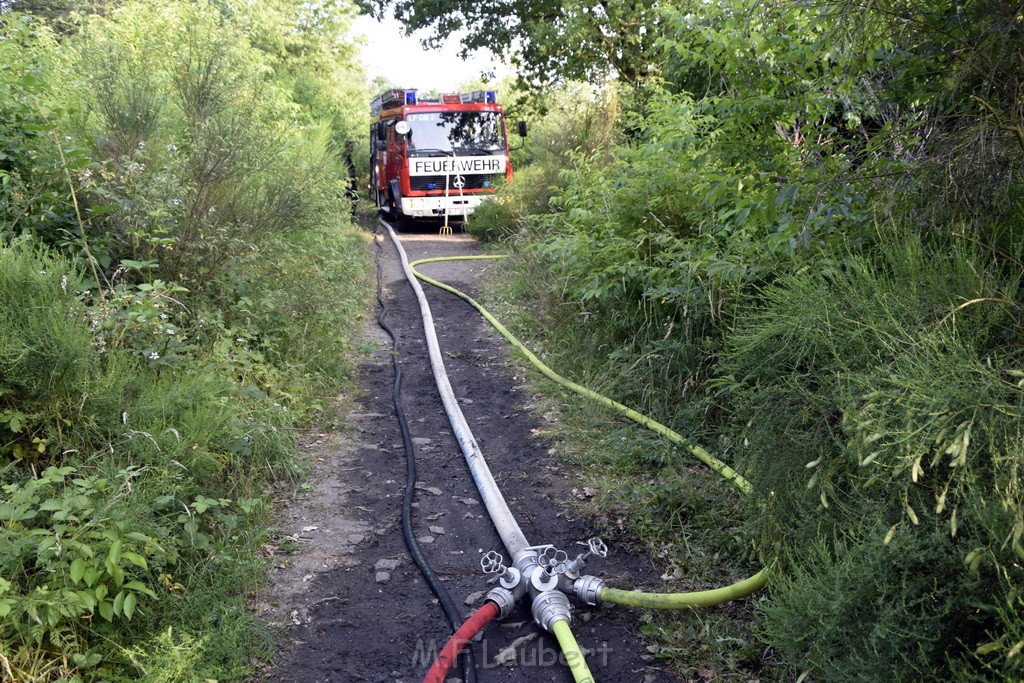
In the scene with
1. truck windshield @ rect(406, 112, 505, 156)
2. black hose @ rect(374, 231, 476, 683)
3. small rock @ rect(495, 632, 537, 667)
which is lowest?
small rock @ rect(495, 632, 537, 667)

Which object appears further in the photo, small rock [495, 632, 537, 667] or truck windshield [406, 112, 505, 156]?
truck windshield [406, 112, 505, 156]

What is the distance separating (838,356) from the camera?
332 centimetres

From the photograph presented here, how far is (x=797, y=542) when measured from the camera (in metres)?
3.33

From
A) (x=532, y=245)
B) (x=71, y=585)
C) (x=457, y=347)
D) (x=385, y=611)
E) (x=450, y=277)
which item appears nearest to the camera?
(x=71, y=585)

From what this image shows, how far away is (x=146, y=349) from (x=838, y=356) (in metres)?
3.68

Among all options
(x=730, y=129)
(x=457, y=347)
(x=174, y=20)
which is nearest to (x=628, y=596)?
(x=730, y=129)

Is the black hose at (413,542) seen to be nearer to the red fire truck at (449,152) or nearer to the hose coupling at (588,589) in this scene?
the hose coupling at (588,589)

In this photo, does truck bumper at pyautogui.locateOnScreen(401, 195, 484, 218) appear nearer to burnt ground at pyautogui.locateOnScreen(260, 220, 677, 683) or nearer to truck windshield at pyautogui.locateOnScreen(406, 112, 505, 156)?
truck windshield at pyautogui.locateOnScreen(406, 112, 505, 156)

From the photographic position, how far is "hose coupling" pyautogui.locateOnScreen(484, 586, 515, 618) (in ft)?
12.1

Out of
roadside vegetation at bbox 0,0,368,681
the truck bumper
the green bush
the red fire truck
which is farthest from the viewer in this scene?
the truck bumper

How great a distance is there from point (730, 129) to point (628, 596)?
3049 millimetres

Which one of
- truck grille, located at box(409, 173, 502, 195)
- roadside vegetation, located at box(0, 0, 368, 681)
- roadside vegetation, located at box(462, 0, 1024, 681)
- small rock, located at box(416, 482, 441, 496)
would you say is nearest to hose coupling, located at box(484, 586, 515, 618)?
Answer: roadside vegetation, located at box(462, 0, 1024, 681)

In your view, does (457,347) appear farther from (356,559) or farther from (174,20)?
(174,20)

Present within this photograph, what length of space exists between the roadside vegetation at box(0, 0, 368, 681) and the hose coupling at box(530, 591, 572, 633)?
47.4 inches
